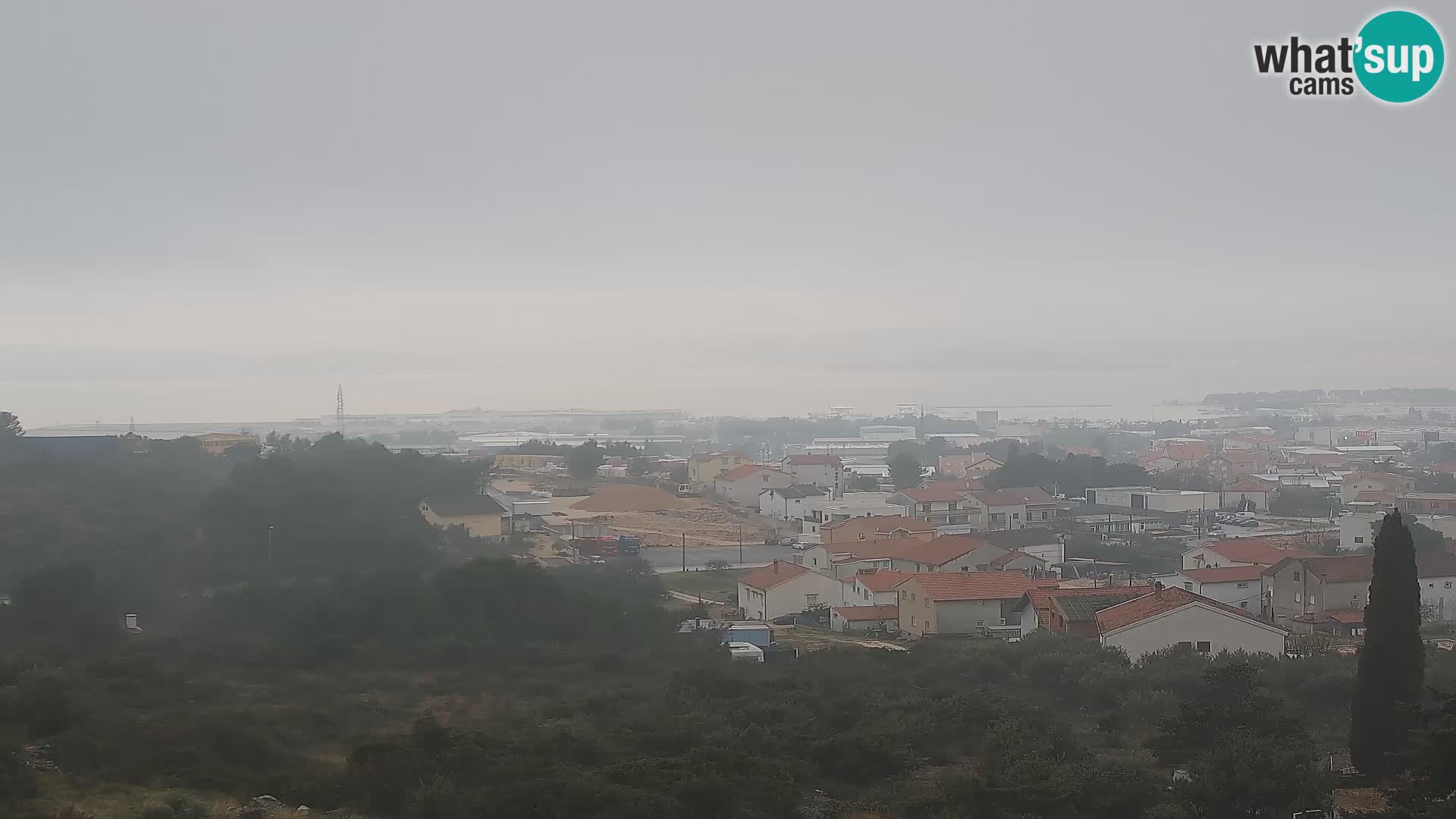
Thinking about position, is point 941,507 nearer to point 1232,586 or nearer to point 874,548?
point 874,548

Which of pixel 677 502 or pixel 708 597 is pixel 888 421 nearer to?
pixel 677 502

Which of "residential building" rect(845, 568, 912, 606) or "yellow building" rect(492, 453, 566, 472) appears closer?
"residential building" rect(845, 568, 912, 606)

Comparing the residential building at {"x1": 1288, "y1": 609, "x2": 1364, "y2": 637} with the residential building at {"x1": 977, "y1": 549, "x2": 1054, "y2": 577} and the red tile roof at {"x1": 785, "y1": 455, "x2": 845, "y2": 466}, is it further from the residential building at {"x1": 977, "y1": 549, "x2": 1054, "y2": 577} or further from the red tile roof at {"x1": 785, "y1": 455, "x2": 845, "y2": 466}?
the red tile roof at {"x1": 785, "y1": 455, "x2": 845, "y2": 466}

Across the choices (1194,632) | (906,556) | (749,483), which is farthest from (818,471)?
(1194,632)

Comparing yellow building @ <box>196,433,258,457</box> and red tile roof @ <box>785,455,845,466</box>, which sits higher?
yellow building @ <box>196,433,258,457</box>

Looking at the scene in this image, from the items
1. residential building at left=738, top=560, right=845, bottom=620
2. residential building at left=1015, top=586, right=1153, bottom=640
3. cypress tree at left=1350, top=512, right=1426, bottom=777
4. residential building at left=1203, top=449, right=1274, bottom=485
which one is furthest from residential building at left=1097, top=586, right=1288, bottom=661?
residential building at left=1203, top=449, right=1274, bottom=485

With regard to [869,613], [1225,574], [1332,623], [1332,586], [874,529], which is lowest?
[1332,623]
